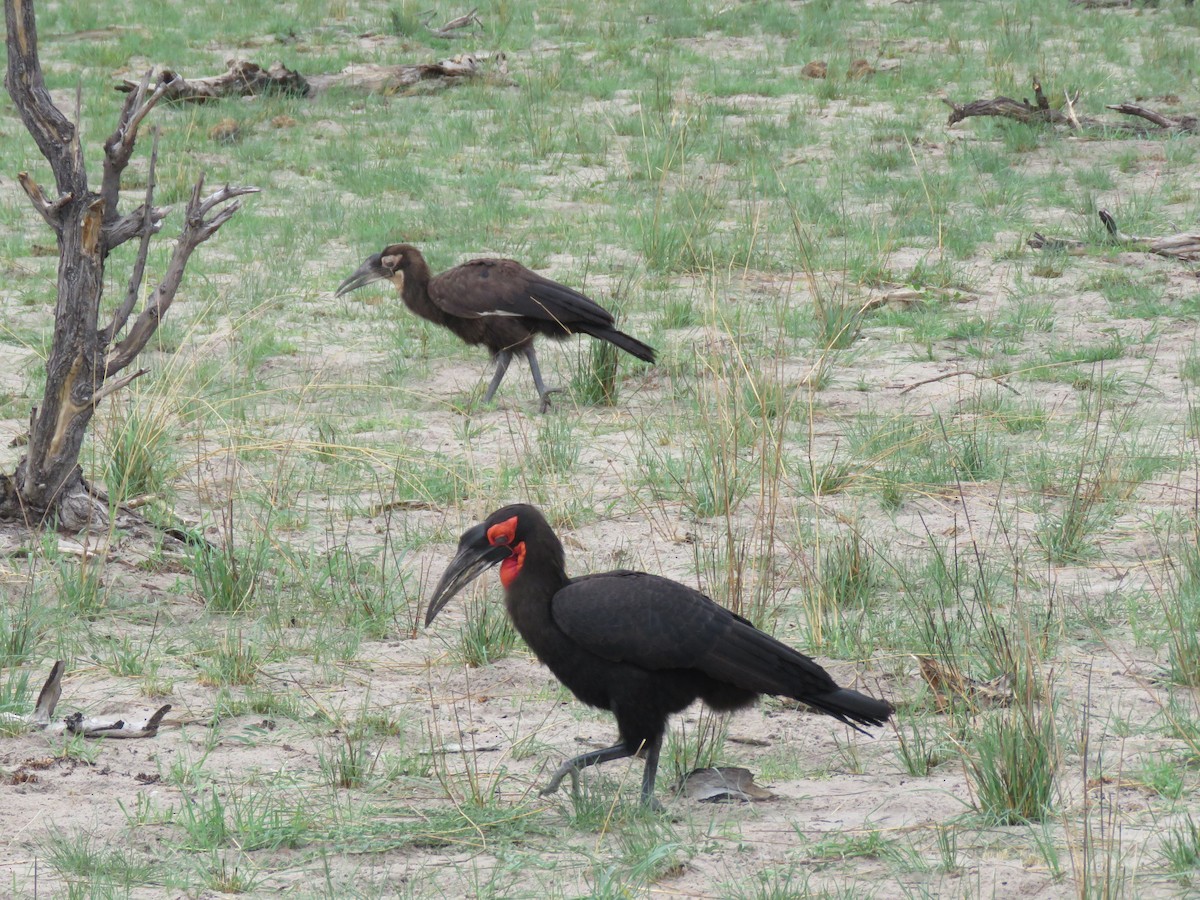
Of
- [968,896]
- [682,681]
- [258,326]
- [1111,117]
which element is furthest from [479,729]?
[1111,117]

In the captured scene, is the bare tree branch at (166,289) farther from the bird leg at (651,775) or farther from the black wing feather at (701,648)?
the bird leg at (651,775)

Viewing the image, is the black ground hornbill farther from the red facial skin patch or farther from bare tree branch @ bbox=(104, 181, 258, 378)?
bare tree branch @ bbox=(104, 181, 258, 378)

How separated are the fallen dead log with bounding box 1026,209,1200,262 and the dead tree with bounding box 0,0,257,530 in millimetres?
5478

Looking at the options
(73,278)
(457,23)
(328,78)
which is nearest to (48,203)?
(73,278)

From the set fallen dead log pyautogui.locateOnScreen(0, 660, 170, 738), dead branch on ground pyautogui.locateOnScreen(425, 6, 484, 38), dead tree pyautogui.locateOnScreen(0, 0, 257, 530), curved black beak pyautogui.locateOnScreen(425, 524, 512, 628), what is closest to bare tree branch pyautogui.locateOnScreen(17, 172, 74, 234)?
dead tree pyautogui.locateOnScreen(0, 0, 257, 530)


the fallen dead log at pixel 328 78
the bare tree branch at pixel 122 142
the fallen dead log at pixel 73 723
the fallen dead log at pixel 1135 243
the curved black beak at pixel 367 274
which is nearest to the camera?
the fallen dead log at pixel 73 723

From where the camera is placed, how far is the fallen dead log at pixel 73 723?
12.7 feet

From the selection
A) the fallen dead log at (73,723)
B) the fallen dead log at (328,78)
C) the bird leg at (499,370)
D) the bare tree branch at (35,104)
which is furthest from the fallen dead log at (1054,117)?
the fallen dead log at (73,723)

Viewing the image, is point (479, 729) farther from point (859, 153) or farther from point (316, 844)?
point (859, 153)

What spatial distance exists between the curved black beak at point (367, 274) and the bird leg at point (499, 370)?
2.99ft

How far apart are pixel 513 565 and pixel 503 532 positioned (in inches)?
3.5

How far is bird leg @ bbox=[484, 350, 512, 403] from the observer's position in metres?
7.24

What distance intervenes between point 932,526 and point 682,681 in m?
2.19

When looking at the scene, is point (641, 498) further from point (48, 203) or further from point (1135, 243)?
point (1135, 243)
